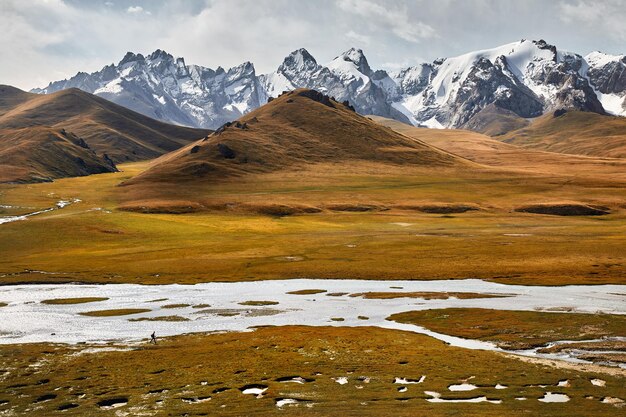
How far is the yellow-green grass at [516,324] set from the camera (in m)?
58.7

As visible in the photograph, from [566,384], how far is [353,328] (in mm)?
28339

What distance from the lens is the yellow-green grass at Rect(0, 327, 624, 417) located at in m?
37.2

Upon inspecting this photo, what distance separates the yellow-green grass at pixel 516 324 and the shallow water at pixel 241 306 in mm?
2317

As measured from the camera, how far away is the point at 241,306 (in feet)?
272

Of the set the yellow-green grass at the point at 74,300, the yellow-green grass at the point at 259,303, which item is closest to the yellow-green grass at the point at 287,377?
the yellow-green grass at the point at 259,303

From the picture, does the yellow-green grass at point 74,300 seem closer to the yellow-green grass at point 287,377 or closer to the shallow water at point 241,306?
the shallow water at point 241,306

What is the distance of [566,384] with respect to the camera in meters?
41.3

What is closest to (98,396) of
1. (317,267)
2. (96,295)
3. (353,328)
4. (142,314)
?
(353,328)

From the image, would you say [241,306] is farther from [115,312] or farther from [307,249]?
[307,249]

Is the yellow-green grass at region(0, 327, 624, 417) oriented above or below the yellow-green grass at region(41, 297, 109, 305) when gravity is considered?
above

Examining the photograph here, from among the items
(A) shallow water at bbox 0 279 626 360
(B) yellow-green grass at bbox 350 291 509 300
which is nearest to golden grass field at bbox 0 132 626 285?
(A) shallow water at bbox 0 279 626 360

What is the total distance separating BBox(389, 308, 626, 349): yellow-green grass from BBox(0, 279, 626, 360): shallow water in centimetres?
232

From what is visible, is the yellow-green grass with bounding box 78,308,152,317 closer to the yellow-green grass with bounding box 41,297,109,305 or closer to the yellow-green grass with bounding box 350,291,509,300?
the yellow-green grass with bounding box 41,297,109,305

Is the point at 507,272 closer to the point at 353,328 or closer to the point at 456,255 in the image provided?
the point at 456,255
